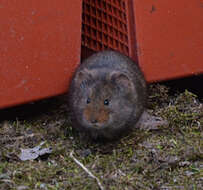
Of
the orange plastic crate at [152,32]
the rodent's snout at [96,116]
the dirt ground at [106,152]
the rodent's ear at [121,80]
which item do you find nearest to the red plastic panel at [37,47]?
the dirt ground at [106,152]

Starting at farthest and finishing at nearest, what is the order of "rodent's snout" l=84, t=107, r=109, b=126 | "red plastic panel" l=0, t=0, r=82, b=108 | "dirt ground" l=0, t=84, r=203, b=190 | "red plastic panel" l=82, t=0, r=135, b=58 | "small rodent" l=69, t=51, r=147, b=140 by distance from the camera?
"red plastic panel" l=82, t=0, r=135, b=58 → "red plastic panel" l=0, t=0, r=82, b=108 → "small rodent" l=69, t=51, r=147, b=140 → "rodent's snout" l=84, t=107, r=109, b=126 → "dirt ground" l=0, t=84, r=203, b=190

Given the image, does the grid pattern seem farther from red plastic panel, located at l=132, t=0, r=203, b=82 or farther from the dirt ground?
the dirt ground

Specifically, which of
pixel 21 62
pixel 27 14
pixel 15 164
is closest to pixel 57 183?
pixel 15 164

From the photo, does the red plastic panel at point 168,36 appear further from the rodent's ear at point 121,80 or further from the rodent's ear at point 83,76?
the rodent's ear at point 83,76

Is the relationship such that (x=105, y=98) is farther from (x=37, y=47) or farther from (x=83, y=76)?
(x=37, y=47)

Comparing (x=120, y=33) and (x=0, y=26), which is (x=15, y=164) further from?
(x=120, y=33)

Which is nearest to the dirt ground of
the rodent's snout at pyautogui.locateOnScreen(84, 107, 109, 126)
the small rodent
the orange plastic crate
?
the small rodent

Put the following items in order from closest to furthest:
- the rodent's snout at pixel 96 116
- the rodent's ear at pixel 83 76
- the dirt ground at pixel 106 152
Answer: the dirt ground at pixel 106 152 < the rodent's snout at pixel 96 116 < the rodent's ear at pixel 83 76
